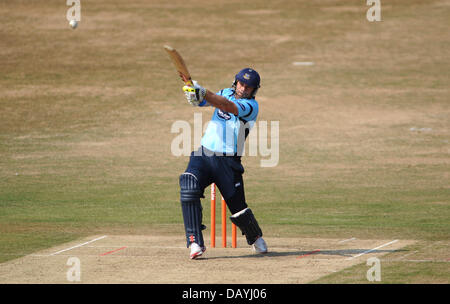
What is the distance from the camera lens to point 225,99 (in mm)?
9023

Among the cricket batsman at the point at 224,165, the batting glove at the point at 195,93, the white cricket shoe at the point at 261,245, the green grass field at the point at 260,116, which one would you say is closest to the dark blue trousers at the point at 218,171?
the cricket batsman at the point at 224,165

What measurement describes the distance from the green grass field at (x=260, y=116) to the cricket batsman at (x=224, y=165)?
1697mm

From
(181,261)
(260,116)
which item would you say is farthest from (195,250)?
(260,116)

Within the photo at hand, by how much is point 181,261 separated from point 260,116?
14.7m

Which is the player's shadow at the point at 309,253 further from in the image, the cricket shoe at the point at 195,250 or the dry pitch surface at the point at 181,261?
the cricket shoe at the point at 195,250

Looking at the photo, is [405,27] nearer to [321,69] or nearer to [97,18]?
[321,69]

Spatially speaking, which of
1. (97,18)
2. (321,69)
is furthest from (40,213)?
(97,18)

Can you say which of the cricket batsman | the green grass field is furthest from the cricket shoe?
the green grass field

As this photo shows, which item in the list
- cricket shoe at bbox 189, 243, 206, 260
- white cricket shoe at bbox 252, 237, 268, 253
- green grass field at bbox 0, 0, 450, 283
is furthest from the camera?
green grass field at bbox 0, 0, 450, 283

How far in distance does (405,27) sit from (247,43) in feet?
21.2

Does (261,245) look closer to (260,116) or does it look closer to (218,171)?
(218,171)

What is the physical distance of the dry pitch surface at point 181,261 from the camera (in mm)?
8336

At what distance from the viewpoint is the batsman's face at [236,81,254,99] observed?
9648 mm

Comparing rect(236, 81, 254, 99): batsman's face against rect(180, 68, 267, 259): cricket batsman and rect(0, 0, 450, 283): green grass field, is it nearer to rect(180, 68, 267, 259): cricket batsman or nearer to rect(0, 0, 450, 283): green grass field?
rect(180, 68, 267, 259): cricket batsman
